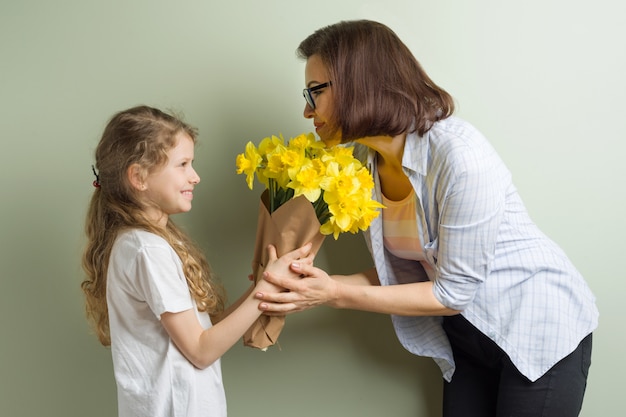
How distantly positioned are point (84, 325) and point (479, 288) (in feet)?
3.68

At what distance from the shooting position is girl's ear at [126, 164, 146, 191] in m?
1.41

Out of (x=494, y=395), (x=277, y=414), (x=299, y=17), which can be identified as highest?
(x=299, y=17)

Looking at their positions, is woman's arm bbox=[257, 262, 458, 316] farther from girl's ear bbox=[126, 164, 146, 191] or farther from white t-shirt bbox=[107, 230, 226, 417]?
girl's ear bbox=[126, 164, 146, 191]

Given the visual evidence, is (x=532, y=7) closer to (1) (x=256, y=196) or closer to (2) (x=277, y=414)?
(1) (x=256, y=196)

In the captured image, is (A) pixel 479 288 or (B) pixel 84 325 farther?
(B) pixel 84 325

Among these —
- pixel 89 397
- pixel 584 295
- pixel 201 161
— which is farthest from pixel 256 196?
pixel 584 295

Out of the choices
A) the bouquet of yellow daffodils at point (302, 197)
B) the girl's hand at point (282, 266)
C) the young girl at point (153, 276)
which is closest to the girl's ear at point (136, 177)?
the young girl at point (153, 276)

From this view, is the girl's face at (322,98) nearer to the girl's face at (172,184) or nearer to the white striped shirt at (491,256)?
the white striped shirt at (491,256)

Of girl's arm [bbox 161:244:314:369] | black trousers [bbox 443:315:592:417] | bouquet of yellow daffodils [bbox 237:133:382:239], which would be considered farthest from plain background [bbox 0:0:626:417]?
girl's arm [bbox 161:244:314:369]

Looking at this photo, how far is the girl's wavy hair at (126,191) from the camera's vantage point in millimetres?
1417

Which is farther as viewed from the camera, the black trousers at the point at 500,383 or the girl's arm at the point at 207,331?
the black trousers at the point at 500,383

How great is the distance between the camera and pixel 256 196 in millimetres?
1868

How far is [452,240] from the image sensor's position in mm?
1436

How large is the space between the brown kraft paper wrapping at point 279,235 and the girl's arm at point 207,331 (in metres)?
0.08
